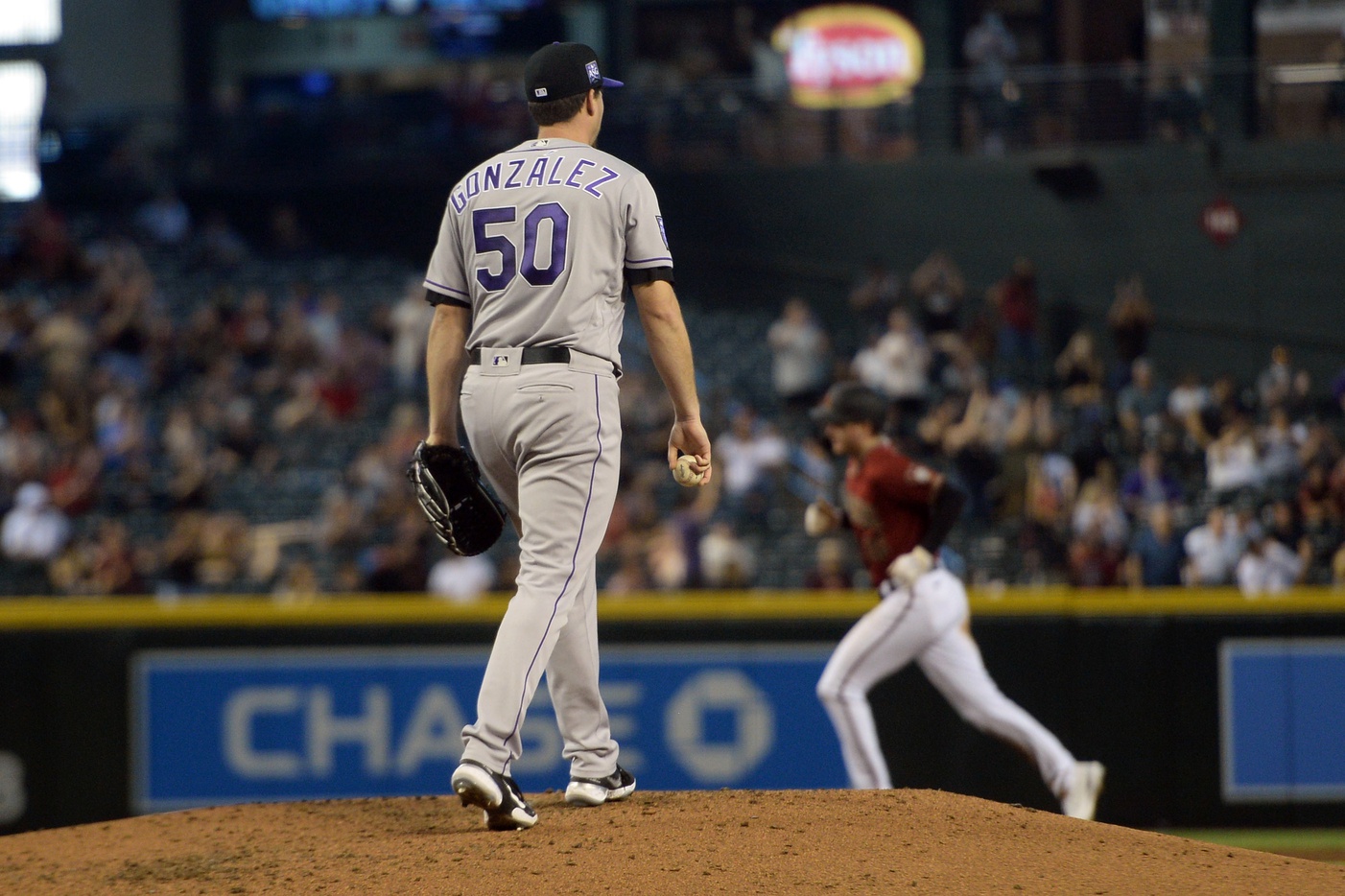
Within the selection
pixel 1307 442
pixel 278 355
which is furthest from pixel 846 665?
pixel 278 355

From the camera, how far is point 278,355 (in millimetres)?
15445

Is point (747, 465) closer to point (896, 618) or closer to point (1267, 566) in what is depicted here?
point (1267, 566)

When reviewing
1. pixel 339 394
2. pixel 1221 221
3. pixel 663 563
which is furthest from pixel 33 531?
pixel 1221 221

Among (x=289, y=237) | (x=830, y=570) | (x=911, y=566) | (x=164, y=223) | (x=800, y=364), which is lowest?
(x=830, y=570)

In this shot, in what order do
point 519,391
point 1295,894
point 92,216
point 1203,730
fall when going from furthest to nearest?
point 92,216 → point 1203,730 → point 519,391 → point 1295,894

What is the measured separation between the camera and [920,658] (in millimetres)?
6652

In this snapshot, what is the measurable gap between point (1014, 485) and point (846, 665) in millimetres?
6277

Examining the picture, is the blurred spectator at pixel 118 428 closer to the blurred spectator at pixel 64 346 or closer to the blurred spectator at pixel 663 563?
the blurred spectator at pixel 64 346

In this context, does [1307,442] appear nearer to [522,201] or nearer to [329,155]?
[522,201]

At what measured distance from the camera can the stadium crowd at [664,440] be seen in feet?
36.5

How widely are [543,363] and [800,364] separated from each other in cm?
1054

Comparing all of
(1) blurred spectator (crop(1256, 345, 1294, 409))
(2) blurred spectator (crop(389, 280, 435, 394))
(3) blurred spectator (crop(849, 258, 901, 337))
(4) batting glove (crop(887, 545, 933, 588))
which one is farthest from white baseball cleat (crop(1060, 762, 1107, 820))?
(2) blurred spectator (crop(389, 280, 435, 394))

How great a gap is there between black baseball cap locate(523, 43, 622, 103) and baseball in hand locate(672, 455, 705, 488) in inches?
39.9

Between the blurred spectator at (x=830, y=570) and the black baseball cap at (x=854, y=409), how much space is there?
11.8ft
